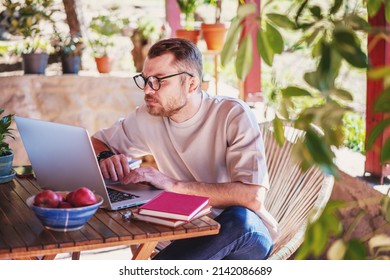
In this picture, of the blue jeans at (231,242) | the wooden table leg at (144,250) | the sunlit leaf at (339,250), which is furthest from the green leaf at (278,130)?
the blue jeans at (231,242)

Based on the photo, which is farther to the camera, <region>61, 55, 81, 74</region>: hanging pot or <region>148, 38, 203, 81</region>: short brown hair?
<region>61, 55, 81, 74</region>: hanging pot

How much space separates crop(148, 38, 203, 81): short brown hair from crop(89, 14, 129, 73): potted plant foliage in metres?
2.69

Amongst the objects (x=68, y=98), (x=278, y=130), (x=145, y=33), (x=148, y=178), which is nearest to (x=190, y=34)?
(x=145, y=33)

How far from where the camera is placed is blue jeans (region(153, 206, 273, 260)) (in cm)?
214

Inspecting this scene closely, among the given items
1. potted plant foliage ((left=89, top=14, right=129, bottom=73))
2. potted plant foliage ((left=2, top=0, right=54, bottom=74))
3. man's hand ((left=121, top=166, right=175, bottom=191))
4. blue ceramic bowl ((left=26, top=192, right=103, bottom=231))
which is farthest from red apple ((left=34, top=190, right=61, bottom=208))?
potted plant foliage ((left=89, top=14, right=129, bottom=73))

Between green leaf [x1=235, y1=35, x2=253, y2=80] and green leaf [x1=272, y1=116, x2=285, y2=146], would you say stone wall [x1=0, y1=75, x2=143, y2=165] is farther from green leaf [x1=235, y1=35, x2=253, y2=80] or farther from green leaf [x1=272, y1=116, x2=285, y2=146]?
green leaf [x1=235, y1=35, x2=253, y2=80]

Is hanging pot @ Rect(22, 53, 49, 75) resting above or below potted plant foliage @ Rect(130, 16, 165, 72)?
below

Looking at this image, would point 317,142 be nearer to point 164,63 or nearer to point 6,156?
point 164,63

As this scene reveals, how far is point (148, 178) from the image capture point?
2211 mm

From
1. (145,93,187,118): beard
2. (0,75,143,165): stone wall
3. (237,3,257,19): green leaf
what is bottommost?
(0,75,143,165): stone wall

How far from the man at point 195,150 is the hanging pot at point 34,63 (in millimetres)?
2374

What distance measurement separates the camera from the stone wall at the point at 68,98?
16.0ft
